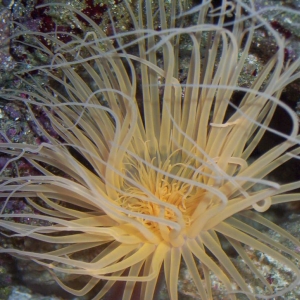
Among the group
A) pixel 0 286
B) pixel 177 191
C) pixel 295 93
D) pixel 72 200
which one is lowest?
pixel 0 286

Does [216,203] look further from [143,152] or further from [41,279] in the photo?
[41,279]

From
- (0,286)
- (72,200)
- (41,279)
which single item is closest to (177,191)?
(72,200)

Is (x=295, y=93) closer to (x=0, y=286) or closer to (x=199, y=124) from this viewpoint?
(x=199, y=124)

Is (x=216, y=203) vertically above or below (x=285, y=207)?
above

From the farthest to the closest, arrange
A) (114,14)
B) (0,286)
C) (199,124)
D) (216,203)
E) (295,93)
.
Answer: (0,286) < (114,14) < (295,93) < (199,124) < (216,203)

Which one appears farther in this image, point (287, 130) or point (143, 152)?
point (287, 130)

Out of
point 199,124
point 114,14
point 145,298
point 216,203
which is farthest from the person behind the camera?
point 114,14

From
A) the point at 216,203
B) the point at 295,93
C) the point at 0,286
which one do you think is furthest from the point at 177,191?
the point at 0,286
